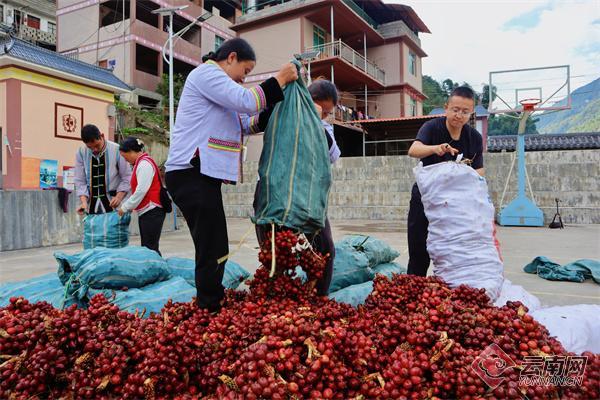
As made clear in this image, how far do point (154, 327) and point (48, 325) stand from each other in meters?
0.41

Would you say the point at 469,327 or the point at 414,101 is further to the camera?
the point at 414,101

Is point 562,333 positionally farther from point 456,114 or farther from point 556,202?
point 556,202

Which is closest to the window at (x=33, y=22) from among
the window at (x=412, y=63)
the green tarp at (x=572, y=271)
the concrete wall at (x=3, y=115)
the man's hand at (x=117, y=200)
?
→ the concrete wall at (x=3, y=115)

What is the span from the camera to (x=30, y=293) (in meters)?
2.59

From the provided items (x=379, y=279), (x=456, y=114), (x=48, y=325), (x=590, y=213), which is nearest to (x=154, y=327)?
(x=48, y=325)

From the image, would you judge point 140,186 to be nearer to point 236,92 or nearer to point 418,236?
point 236,92

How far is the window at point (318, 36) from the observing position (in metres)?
18.2

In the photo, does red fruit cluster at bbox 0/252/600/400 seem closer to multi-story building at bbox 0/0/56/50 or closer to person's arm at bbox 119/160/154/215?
person's arm at bbox 119/160/154/215

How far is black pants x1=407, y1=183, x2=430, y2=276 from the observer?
2598mm

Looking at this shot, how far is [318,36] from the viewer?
1853cm

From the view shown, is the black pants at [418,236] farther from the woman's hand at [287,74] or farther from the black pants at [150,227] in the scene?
the black pants at [150,227]

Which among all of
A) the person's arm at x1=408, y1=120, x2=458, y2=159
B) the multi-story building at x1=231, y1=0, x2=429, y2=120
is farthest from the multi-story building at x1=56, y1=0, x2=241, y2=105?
the person's arm at x1=408, y1=120, x2=458, y2=159

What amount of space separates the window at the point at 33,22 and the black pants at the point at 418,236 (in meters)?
24.8

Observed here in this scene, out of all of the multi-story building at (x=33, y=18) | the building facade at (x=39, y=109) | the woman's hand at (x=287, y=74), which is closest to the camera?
the woman's hand at (x=287, y=74)
